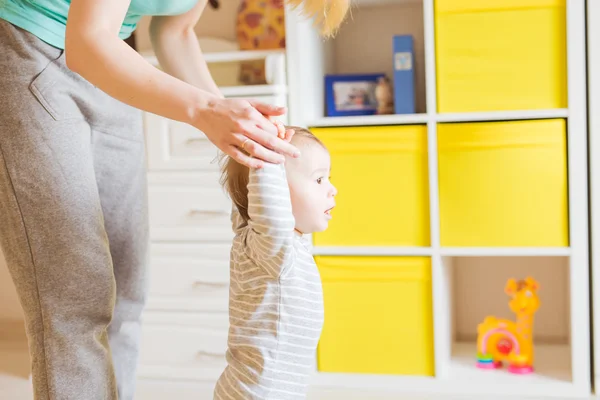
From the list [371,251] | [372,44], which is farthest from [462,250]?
[372,44]

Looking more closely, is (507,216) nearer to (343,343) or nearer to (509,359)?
(509,359)

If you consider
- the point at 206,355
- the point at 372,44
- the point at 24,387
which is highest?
the point at 372,44

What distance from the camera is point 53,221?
1001mm

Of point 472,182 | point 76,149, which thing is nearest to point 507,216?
point 472,182

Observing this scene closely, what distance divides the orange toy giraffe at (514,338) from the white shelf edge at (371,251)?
0.29 m

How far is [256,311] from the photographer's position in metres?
1.04

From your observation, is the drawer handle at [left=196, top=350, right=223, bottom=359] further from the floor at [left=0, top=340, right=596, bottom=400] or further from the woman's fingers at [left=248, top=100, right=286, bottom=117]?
the woman's fingers at [left=248, top=100, right=286, bottom=117]

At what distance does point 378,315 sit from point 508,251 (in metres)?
0.37

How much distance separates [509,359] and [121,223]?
1.18 m

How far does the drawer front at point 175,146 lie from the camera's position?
6.33 ft

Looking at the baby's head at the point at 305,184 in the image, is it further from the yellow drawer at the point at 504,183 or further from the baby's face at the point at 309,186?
the yellow drawer at the point at 504,183

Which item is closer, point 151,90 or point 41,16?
point 151,90

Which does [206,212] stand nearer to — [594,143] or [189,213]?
[189,213]

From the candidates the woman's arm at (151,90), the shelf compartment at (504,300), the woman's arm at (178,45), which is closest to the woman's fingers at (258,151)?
the woman's arm at (151,90)
